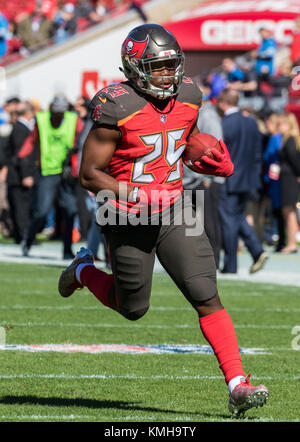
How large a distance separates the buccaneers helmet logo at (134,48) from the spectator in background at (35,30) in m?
24.1

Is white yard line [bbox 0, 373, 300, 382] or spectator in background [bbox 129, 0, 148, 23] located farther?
spectator in background [bbox 129, 0, 148, 23]

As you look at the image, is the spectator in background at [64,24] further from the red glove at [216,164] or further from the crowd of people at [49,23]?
the red glove at [216,164]

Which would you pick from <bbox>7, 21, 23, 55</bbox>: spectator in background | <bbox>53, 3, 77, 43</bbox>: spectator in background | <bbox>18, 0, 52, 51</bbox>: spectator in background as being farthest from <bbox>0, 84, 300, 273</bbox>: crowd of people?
<bbox>7, 21, 23, 55</bbox>: spectator in background

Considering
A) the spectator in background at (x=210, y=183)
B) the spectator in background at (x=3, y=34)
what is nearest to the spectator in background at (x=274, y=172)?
the spectator in background at (x=210, y=183)

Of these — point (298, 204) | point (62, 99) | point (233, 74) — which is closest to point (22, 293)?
point (62, 99)

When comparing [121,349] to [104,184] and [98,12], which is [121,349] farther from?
[98,12]

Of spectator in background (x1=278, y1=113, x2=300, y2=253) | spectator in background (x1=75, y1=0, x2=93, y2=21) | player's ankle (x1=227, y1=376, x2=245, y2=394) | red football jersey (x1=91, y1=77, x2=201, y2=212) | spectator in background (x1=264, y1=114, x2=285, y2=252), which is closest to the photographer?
player's ankle (x1=227, y1=376, x2=245, y2=394)

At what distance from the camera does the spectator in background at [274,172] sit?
53.8 ft

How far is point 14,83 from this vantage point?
29.8 m

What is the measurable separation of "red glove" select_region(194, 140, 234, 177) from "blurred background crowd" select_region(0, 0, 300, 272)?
5286 mm

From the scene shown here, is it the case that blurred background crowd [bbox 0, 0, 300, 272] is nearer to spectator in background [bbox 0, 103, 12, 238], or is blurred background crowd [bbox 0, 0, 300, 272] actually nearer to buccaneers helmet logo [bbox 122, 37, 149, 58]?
spectator in background [bbox 0, 103, 12, 238]

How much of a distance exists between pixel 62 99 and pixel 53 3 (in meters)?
17.3

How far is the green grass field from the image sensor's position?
5.78 meters

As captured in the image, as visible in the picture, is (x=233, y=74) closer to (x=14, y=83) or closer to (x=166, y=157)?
(x=14, y=83)
